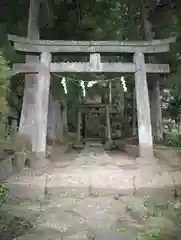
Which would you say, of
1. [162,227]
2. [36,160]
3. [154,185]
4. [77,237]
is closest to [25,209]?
[77,237]

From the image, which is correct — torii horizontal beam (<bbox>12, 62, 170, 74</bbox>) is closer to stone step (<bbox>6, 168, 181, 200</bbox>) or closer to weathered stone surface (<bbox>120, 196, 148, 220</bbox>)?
stone step (<bbox>6, 168, 181, 200</bbox>)

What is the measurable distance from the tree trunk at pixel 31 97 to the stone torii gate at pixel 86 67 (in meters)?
0.15

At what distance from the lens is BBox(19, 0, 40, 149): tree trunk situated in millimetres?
8242

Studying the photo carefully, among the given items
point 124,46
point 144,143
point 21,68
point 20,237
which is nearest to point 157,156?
point 144,143

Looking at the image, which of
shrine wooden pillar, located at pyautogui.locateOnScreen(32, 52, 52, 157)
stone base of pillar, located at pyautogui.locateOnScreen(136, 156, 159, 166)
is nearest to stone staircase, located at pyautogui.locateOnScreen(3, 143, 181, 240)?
stone base of pillar, located at pyautogui.locateOnScreen(136, 156, 159, 166)

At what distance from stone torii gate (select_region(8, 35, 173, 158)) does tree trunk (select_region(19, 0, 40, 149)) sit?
0.15 metres

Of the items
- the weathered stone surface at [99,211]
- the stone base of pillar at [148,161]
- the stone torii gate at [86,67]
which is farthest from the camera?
the stone torii gate at [86,67]

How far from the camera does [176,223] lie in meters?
4.66

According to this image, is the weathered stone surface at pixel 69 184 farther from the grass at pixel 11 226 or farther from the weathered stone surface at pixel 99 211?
the grass at pixel 11 226

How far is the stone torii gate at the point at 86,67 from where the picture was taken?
26.6 feet

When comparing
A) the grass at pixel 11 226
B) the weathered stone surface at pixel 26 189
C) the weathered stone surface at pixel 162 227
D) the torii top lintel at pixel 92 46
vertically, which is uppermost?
the torii top lintel at pixel 92 46

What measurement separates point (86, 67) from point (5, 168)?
4.01 meters

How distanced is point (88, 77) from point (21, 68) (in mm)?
4672

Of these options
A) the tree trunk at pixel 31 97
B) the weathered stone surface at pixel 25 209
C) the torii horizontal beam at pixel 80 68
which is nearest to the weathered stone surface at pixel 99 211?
the weathered stone surface at pixel 25 209
